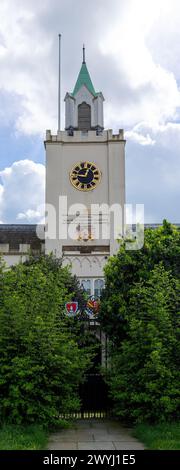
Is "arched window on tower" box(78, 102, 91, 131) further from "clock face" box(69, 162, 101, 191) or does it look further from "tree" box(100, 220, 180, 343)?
"tree" box(100, 220, 180, 343)

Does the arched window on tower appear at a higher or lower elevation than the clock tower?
higher

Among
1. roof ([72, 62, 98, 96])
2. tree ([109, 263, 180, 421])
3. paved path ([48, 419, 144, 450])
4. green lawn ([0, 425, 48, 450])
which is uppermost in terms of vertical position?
roof ([72, 62, 98, 96])

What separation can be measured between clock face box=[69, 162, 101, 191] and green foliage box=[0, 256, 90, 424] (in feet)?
59.9

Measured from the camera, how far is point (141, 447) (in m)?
11.1

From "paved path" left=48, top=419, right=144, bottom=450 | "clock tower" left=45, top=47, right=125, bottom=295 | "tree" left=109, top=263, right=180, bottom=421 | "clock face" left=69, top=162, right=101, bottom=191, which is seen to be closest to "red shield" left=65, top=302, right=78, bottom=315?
"tree" left=109, top=263, right=180, bottom=421

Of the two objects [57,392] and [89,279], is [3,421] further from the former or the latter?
[89,279]

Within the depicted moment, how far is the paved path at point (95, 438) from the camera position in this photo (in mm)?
11180

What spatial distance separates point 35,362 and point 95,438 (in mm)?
2337

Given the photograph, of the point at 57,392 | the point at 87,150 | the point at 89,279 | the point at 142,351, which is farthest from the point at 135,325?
the point at 87,150

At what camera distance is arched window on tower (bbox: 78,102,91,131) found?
112 feet

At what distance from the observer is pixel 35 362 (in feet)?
41.8

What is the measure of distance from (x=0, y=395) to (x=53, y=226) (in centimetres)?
1884

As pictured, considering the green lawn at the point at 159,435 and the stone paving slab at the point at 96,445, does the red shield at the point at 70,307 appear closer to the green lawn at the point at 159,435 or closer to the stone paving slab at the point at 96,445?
the green lawn at the point at 159,435

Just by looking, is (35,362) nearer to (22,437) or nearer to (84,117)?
(22,437)
